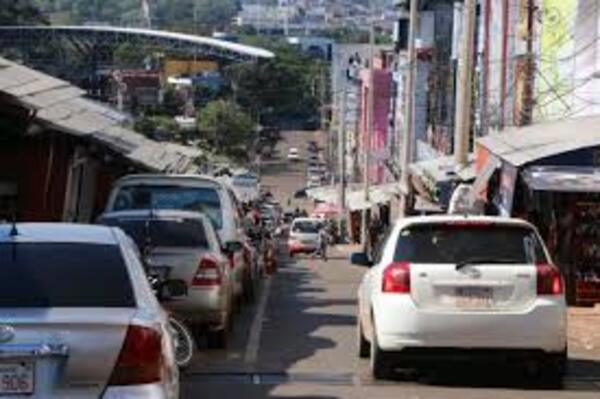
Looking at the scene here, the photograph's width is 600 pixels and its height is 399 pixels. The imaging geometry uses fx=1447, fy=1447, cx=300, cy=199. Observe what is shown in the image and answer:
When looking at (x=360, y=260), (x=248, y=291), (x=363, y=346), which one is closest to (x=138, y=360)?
(x=363, y=346)

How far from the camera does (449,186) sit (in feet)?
115

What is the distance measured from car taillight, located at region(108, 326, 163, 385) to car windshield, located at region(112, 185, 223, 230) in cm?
1125

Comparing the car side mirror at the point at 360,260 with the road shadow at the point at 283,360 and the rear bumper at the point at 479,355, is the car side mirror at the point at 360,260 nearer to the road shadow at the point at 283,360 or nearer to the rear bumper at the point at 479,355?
the road shadow at the point at 283,360

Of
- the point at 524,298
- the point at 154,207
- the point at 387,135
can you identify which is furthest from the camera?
the point at 387,135

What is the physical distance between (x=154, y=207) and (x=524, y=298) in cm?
767

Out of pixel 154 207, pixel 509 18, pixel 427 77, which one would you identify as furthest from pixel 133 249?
pixel 427 77

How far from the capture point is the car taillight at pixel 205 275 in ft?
50.1

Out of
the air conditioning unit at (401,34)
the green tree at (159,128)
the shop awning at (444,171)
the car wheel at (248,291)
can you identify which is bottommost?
the green tree at (159,128)

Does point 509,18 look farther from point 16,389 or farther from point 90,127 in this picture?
point 16,389

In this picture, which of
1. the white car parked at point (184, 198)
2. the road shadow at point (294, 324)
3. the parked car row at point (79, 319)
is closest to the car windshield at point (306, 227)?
the road shadow at point (294, 324)

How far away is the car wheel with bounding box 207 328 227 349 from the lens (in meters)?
15.6

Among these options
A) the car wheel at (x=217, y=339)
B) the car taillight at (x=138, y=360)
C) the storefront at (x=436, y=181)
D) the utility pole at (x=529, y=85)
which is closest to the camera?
the car taillight at (x=138, y=360)

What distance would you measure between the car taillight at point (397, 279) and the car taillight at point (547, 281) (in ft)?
3.72

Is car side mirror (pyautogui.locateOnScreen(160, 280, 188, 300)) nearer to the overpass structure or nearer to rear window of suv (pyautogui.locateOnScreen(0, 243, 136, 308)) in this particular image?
rear window of suv (pyautogui.locateOnScreen(0, 243, 136, 308))
